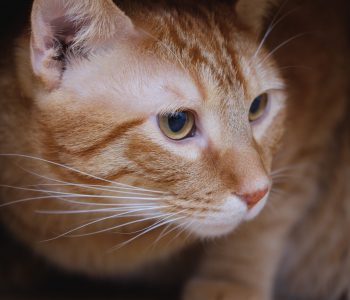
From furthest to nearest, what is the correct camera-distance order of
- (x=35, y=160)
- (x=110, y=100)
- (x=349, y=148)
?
(x=349, y=148), (x=35, y=160), (x=110, y=100)

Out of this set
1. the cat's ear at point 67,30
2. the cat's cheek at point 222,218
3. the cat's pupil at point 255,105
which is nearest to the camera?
the cat's ear at point 67,30

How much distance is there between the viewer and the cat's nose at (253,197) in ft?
4.43

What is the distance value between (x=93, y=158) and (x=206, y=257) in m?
0.69

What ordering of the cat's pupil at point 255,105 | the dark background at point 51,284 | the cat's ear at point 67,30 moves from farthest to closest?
the dark background at point 51,284, the cat's pupil at point 255,105, the cat's ear at point 67,30

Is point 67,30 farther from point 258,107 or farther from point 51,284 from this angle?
point 51,284

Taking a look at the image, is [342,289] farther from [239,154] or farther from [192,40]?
[192,40]

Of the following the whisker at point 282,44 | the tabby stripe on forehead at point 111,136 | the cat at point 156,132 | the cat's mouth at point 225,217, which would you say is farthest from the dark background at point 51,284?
the whisker at point 282,44

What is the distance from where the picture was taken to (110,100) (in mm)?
1349

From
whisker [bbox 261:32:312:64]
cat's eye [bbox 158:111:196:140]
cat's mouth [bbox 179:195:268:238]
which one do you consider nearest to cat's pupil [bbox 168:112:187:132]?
cat's eye [bbox 158:111:196:140]

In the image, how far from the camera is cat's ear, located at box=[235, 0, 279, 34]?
63.3 inches

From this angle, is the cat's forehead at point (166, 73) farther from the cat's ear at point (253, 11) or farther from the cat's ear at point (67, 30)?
the cat's ear at point (253, 11)

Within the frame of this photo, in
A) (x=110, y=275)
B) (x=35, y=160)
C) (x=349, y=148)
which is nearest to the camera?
(x=35, y=160)

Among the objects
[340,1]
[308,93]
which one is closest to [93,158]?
[308,93]

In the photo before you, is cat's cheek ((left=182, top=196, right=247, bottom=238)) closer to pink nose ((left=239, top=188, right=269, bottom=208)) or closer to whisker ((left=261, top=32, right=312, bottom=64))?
pink nose ((left=239, top=188, right=269, bottom=208))
